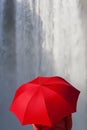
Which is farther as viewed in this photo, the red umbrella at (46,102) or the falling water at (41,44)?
the falling water at (41,44)

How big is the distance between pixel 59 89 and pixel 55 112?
133 millimetres

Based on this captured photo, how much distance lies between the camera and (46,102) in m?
2.06

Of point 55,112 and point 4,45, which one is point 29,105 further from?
point 4,45

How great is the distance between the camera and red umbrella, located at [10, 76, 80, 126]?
6.75 feet

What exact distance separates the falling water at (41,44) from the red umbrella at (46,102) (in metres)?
4.17

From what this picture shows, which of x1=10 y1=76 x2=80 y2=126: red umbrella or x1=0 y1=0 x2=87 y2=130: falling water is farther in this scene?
x1=0 y1=0 x2=87 y2=130: falling water

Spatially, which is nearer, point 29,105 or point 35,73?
point 29,105

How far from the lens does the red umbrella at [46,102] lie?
2059 mm

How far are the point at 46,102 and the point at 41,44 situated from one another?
199 inches

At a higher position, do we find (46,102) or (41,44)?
(46,102)

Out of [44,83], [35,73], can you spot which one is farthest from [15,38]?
[44,83]

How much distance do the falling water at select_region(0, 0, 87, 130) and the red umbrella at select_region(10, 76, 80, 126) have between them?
4168 millimetres

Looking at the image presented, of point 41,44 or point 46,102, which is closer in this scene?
point 46,102

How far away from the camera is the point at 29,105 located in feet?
6.92
